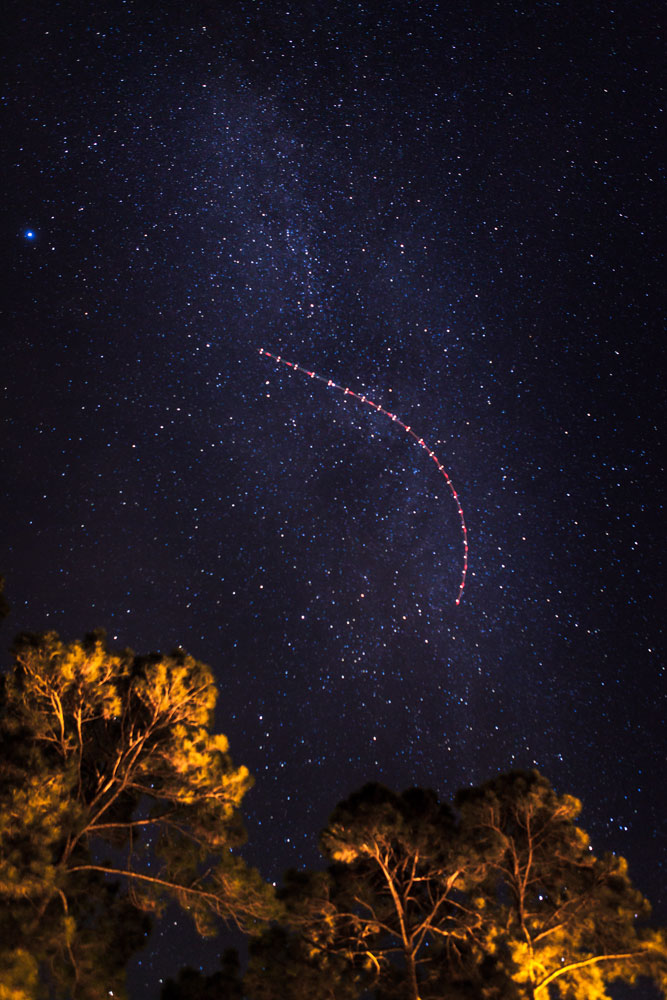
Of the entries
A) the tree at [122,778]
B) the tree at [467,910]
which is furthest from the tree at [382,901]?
the tree at [122,778]

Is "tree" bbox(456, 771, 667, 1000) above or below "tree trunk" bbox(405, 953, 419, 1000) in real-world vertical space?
above

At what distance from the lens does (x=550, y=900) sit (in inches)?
515

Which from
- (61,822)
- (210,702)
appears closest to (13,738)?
(61,822)

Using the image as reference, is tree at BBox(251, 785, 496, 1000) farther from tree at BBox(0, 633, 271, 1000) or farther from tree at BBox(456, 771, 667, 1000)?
tree at BBox(0, 633, 271, 1000)

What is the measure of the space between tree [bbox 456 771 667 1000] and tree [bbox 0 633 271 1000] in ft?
16.1

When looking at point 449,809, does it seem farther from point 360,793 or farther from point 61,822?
point 61,822

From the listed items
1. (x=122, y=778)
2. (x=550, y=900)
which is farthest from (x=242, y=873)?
(x=550, y=900)

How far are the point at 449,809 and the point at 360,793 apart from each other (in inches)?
70.2

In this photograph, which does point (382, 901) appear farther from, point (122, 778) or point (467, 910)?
point (122, 778)

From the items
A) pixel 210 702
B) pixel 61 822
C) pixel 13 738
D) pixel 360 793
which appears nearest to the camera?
pixel 61 822

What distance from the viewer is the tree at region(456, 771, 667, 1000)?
40.3 feet

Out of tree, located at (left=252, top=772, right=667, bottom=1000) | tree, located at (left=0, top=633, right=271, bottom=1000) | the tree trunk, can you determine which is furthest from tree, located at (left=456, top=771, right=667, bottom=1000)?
tree, located at (left=0, top=633, right=271, bottom=1000)

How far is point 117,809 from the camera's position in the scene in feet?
36.8

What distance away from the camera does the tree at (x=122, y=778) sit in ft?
31.8
